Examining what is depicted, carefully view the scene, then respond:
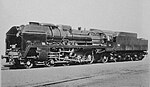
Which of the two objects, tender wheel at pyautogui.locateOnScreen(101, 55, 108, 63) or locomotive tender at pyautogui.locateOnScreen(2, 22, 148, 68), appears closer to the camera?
locomotive tender at pyautogui.locateOnScreen(2, 22, 148, 68)

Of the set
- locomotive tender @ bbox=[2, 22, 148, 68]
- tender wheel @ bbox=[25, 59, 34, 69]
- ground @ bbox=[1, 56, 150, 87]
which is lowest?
ground @ bbox=[1, 56, 150, 87]

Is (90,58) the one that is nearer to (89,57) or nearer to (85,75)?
(89,57)

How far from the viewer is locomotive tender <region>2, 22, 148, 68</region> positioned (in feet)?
5.82

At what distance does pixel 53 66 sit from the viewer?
187cm

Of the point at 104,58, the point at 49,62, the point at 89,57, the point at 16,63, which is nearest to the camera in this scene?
the point at 16,63

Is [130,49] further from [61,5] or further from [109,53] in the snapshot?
[61,5]

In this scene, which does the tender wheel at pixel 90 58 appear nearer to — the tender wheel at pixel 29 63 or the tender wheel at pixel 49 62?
the tender wheel at pixel 49 62

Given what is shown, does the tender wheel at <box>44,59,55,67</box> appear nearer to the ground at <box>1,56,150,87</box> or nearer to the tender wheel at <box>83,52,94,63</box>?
the ground at <box>1,56,150,87</box>

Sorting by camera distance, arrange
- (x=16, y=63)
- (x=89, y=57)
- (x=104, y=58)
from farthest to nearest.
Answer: (x=104, y=58) < (x=89, y=57) < (x=16, y=63)

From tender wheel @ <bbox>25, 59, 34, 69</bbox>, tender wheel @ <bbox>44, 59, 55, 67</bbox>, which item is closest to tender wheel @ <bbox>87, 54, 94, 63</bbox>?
tender wheel @ <bbox>44, 59, 55, 67</bbox>

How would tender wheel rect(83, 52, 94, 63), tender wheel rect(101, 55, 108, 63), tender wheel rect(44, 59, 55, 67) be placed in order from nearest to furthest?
1. tender wheel rect(44, 59, 55, 67)
2. tender wheel rect(83, 52, 94, 63)
3. tender wheel rect(101, 55, 108, 63)

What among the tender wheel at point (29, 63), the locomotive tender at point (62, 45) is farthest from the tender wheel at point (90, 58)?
the tender wheel at point (29, 63)

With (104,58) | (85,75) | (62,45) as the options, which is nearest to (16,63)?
(62,45)

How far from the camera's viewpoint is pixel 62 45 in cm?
192
